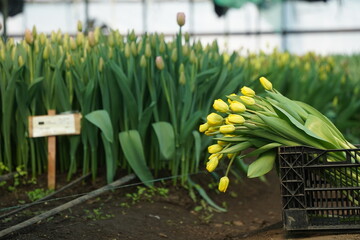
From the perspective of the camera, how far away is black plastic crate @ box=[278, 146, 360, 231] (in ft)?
7.42

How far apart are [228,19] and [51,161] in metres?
8.83

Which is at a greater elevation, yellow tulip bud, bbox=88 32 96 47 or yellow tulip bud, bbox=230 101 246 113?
yellow tulip bud, bbox=88 32 96 47

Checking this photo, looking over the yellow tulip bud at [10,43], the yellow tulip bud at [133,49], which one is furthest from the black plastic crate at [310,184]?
the yellow tulip bud at [10,43]

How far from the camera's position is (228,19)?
11641 millimetres

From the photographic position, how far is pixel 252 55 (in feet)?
18.5

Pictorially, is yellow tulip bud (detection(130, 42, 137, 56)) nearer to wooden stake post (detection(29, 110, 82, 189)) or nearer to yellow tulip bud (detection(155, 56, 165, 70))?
yellow tulip bud (detection(155, 56, 165, 70))

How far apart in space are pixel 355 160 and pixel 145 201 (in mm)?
1231

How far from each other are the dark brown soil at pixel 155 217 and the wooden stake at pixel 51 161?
0.09 metres

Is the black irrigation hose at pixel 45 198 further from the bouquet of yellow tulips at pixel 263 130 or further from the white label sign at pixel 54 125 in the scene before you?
the bouquet of yellow tulips at pixel 263 130

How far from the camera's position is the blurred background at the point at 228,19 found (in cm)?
1139

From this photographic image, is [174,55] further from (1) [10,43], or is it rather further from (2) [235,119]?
(2) [235,119]

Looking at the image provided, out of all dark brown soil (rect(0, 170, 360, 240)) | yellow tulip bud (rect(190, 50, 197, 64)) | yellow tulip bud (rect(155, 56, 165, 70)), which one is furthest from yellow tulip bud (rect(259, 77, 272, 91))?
yellow tulip bud (rect(190, 50, 197, 64))

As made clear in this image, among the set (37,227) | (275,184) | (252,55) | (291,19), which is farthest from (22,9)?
(37,227)

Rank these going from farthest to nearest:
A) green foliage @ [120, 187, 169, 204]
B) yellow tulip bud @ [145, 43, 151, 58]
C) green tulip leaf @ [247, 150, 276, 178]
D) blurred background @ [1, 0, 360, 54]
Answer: blurred background @ [1, 0, 360, 54] → yellow tulip bud @ [145, 43, 151, 58] → green foliage @ [120, 187, 169, 204] → green tulip leaf @ [247, 150, 276, 178]
